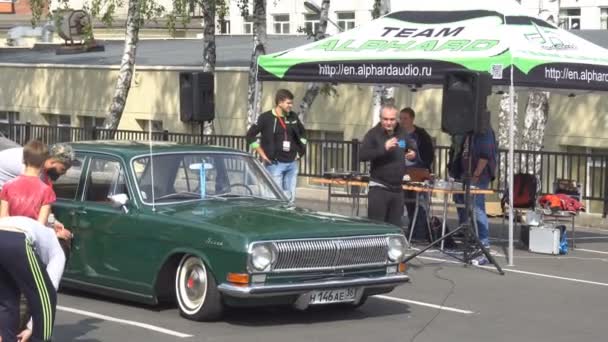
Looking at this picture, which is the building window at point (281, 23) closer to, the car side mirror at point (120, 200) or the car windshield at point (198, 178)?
the car windshield at point (198, 178)

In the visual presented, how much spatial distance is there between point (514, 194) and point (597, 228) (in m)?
4.01

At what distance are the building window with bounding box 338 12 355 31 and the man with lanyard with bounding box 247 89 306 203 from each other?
115 ft

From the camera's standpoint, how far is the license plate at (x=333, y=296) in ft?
35.3

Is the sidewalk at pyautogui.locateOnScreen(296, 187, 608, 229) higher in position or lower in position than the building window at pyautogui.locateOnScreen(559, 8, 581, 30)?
lower

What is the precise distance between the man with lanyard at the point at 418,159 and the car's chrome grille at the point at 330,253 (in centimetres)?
540

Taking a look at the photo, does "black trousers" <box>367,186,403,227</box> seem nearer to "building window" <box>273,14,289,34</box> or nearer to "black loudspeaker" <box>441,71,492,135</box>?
"black loudspeaker" <box>441,71,492,135</box>

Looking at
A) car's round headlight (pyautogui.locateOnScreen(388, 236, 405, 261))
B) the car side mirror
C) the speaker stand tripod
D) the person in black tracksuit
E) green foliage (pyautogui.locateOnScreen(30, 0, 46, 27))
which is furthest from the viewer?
green foliage (pyautogui.locateOnScreen(30, 0, 46, 27))

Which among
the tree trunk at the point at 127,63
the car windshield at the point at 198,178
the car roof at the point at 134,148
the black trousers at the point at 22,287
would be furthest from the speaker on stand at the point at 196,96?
the black trousers at the point at 22,287

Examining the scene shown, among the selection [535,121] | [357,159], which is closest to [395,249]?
[357,159]

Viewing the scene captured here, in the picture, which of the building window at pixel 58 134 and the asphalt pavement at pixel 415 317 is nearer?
the asphalt pavement at pixel 415 317

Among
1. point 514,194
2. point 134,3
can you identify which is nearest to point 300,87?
point 134,3

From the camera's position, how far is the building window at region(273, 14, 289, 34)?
54497 millimetres

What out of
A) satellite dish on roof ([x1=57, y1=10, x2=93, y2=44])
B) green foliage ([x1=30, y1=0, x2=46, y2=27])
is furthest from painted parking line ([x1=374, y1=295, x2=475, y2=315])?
satellite dish on roof ([x1=57, y1=10, x2=93, y2=44])

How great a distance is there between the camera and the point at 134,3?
26.9 m
